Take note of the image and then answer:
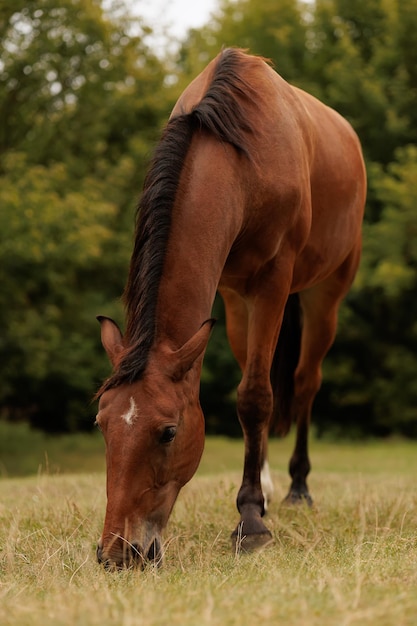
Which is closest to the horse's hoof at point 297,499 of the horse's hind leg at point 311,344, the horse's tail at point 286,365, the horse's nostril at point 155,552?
the horse's hind leg at point 311,344

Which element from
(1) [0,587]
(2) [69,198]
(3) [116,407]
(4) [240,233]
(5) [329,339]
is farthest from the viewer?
(2) [69,198]

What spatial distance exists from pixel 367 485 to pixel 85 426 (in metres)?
16.2

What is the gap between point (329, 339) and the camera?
6957 mm

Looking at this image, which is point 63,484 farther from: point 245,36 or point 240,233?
point 245,36

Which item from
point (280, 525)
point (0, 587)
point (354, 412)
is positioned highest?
point (0, 587)

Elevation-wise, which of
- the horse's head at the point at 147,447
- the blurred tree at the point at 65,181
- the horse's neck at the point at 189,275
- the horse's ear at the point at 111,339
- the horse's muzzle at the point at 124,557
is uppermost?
the horse's neck at the point at 189,275

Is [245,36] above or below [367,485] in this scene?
above

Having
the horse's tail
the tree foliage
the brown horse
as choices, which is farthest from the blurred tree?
the brown horse

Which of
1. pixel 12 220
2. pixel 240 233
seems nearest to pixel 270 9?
pixel 12 220

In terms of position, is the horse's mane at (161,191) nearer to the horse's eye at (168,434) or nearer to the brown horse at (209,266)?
the brown horse at (209,266)

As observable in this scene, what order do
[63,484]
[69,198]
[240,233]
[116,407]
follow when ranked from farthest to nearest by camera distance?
[69,198]
[63,484]
[240,233]
[116,407]

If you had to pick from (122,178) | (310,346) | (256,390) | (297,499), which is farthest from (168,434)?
(122,178)

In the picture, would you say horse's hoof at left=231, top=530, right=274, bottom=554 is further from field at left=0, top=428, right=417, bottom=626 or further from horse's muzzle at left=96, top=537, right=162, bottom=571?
horse's muzzle at left=96, top=537, right=162, bottom=571

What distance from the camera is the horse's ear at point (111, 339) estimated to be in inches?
158
